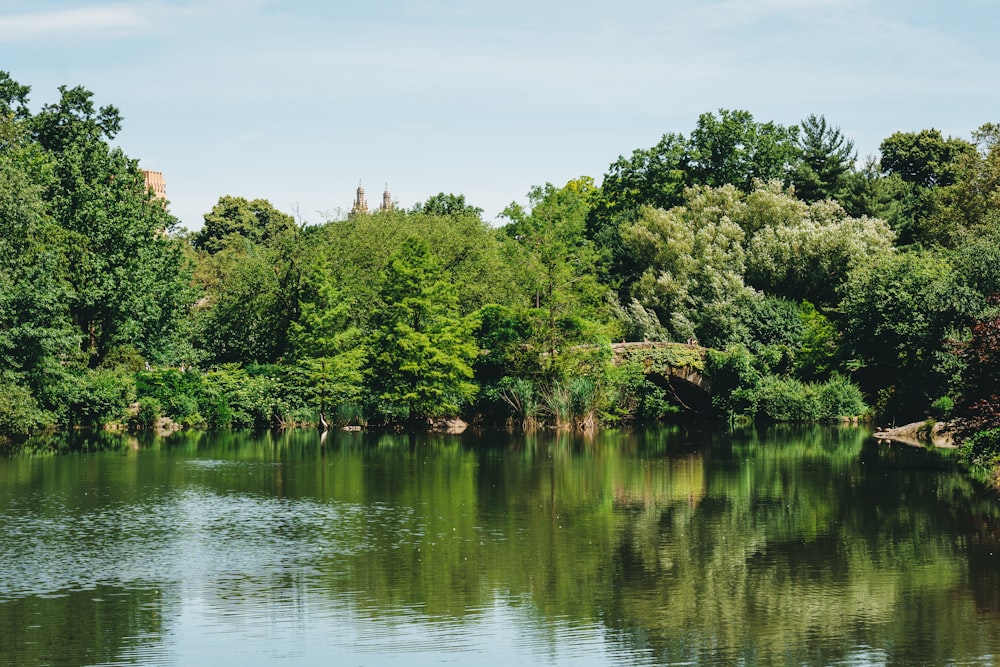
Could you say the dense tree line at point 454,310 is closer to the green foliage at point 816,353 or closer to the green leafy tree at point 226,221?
the green foliage at point 816,353

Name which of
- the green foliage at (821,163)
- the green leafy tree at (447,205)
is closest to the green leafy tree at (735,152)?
the green foliage at (821,163)

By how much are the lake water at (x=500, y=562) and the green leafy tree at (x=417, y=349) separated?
13104mm

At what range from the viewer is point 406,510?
1200 inches

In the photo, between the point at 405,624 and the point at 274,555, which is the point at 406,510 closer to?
the point at 274,555

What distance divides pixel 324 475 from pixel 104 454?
10189mm

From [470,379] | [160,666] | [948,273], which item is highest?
[948,273]

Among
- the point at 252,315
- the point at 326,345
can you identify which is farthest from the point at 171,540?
the point at 252,315

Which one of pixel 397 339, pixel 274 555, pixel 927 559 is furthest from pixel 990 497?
pixel 397 339

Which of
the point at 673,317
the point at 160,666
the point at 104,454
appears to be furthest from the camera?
the point at 673,317

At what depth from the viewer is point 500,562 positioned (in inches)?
928

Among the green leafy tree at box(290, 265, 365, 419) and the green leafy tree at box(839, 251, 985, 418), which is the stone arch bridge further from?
the green leafy tree at box(290, 265, 365, 419)

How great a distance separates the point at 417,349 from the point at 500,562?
31.0m

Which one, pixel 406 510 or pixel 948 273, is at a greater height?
pixel 948 273

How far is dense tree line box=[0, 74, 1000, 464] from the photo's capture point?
50156 millimetres
